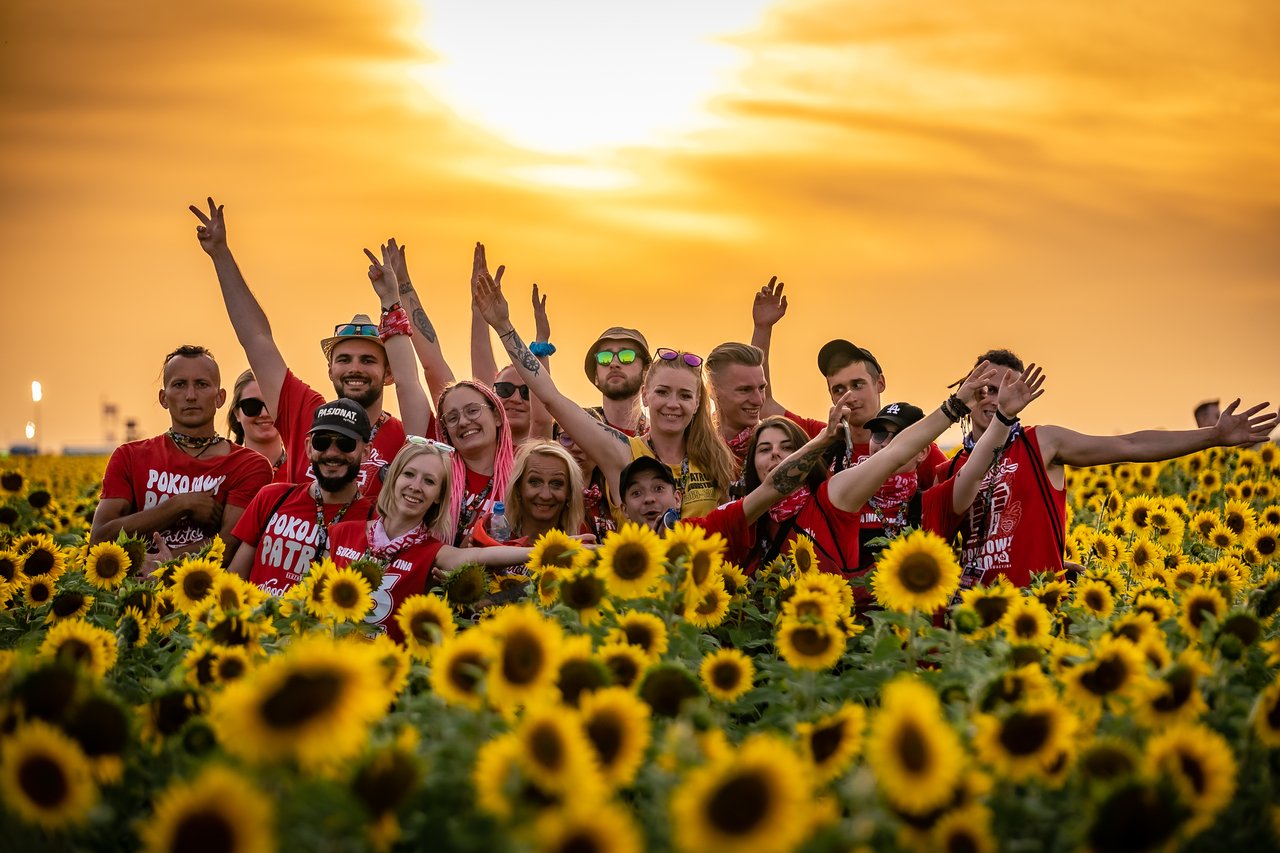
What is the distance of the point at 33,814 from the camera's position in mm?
2855

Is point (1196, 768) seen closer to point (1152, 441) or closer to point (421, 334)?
point (1152, 441)

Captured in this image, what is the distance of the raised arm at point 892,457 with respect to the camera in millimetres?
6070

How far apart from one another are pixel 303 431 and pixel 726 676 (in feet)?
15.6

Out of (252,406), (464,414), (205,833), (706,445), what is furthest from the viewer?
(252,406)

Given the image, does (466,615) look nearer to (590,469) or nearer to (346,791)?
A: (590,469)

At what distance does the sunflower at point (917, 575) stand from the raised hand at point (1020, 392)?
2221 mm

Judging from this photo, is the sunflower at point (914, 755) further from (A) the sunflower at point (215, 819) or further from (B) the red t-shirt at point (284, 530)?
(B) the red t-shirt at point (284, 530)

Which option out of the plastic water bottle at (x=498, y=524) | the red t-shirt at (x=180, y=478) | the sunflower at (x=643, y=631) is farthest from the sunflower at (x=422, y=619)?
the red t-shirt at (x=180, y=478)

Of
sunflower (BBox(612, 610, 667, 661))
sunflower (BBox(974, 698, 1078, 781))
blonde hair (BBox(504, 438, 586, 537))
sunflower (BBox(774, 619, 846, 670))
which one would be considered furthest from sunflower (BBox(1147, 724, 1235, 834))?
blonde hair (BBox(504, 438, 586, 537))

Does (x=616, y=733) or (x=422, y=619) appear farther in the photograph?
(x=422, y=619)

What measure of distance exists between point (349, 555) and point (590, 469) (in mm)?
2286

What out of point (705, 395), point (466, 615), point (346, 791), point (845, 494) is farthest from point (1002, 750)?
point (705, 395)

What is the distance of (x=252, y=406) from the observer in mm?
10422

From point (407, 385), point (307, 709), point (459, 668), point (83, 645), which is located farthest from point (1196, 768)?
point (407, 385)
